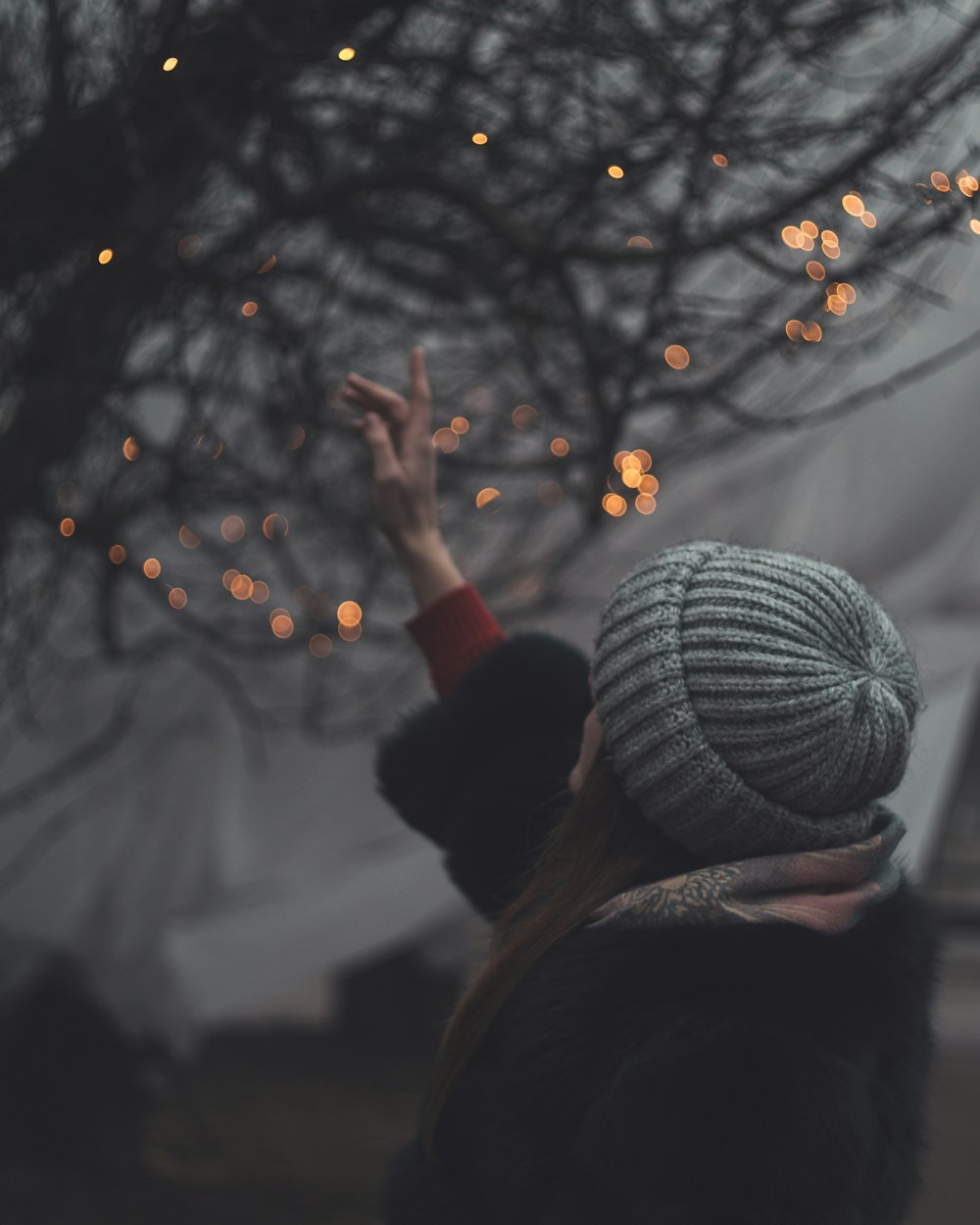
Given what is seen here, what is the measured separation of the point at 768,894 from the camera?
125 cm

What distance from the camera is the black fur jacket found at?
1104 mm

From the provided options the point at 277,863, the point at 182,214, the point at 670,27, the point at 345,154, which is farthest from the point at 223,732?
the point at 670,27

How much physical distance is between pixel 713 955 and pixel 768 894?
8cm

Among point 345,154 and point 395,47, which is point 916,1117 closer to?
point 395,47

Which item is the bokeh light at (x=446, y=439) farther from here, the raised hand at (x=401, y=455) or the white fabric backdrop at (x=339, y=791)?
the white fabric backdrop at (x=339, y=791)

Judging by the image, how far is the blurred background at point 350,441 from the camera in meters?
1.81

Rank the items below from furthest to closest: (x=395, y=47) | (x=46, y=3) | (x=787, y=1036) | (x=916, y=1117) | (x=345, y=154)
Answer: (x=345, y=154) < (x=395, y=47) < (x=46, y=3) < (x=916, y=1117) < (x=787, y=1036)

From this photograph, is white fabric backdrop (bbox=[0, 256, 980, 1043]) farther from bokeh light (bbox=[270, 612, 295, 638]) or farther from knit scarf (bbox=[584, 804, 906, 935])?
knit scarf (bbox=[584, 804, 906, 935])

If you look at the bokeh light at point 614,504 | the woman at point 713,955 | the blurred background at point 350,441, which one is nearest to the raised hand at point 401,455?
the blurred background at point 350,441

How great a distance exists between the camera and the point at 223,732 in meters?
4.17

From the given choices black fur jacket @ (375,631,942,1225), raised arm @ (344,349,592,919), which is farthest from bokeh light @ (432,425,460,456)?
black fur jacket @ (375,631,942,1225)

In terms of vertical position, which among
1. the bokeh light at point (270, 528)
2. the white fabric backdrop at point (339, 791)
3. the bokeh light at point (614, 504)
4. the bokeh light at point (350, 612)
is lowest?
the white fabric backdrop at point (339, 791)

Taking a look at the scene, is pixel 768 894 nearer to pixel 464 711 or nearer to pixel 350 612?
pixel 464 711

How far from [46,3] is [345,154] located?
0.87 m
